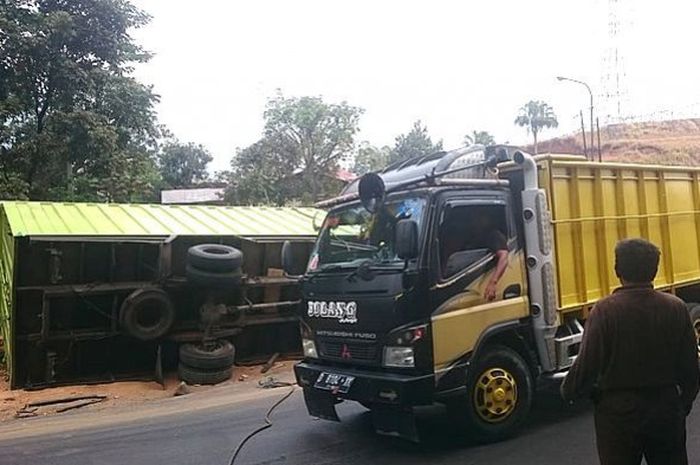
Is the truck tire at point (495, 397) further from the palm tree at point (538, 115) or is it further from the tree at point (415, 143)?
the palm tree at point (538, 115)

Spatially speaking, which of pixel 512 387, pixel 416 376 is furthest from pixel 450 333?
pixel 512 387

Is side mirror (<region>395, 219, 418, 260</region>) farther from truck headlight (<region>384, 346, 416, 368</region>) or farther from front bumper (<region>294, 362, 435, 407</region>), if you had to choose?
front bumper (<region>294, 362, 435, 407</region>)

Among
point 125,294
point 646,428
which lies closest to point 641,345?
point 646,428

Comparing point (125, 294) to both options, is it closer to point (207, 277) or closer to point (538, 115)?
point (207, 277)

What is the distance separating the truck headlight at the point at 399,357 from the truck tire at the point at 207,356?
495 centimetres

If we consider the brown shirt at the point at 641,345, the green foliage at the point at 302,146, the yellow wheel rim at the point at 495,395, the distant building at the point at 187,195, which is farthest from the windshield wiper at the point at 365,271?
the distant building at the point at 187,195

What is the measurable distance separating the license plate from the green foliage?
28707 mm

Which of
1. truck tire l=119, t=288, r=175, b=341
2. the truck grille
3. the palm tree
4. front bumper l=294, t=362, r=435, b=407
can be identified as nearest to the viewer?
front bumper l=294, t=362, r=435, b=407

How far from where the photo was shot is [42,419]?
7469 mm

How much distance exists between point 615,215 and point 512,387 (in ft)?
7.84

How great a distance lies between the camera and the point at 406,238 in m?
4.82

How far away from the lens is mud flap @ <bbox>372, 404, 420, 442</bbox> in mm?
4816

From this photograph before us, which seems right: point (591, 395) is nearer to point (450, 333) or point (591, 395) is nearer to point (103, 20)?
point (450, 333)

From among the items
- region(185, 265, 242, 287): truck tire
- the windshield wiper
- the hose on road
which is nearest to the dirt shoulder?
the hose on road
